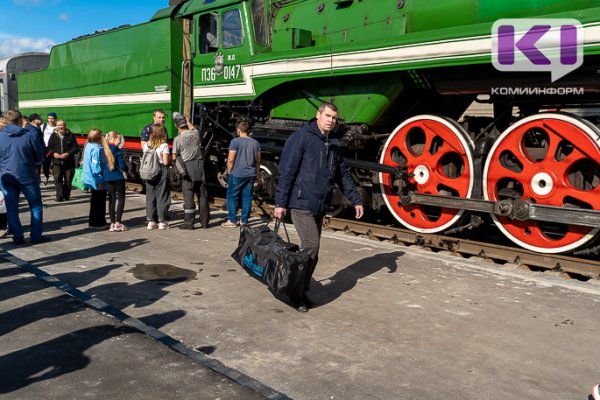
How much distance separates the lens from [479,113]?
341 inches

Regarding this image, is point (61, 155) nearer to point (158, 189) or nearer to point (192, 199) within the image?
point (158, 189)

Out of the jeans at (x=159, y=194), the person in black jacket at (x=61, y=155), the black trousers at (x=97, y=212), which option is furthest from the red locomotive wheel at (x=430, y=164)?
the person in black jacket at (x=61, y=155)

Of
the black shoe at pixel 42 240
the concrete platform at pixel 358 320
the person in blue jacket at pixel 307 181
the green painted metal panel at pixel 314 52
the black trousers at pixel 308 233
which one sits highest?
the green painted metal panel at pixel 314 52

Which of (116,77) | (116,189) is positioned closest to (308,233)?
(116,189)

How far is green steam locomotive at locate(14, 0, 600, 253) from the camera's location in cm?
592

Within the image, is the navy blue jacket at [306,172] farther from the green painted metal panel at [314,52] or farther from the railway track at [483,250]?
the railway track at [483,250]

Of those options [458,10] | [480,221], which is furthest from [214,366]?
[458,10]

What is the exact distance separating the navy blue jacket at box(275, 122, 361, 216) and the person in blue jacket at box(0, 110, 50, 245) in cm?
394

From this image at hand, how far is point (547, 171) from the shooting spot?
20.1ft

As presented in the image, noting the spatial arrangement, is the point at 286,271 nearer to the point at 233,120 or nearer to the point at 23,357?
the point at 23,357

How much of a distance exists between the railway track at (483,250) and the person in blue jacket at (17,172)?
3.83 meters

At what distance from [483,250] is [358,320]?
2.57m

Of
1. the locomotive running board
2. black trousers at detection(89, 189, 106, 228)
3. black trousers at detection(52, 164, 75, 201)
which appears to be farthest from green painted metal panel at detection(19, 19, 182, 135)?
the locomotive running board

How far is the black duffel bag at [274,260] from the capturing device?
4676 mm
